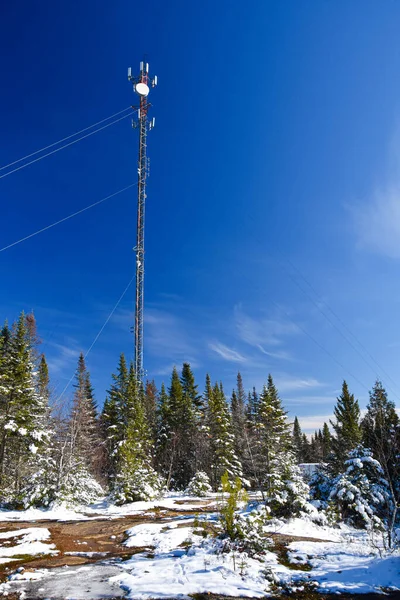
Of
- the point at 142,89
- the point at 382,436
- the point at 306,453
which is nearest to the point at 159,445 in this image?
the point at 382,436

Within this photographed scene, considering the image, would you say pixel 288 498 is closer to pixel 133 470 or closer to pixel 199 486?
pixel 133 470

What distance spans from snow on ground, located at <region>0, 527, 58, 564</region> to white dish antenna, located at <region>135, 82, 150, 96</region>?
33.6 m

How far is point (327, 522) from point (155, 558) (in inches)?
344

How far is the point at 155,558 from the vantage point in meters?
8.69

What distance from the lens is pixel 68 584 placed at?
6691mm

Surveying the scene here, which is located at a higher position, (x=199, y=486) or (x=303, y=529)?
(x=303, y=529)

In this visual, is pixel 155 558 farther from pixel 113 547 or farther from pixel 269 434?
pixel 269 434

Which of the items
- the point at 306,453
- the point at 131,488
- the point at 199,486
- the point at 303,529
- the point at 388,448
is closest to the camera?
the point at 388,448

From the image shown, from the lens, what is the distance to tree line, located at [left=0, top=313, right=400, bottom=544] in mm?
15656

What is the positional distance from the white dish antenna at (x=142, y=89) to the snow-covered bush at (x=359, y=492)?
33.2 m

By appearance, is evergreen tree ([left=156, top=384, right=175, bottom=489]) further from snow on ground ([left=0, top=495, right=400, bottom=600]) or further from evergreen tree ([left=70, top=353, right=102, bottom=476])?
snow on ground ([left=0, top=495, right=400, bottom=600])

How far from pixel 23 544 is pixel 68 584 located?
5.16m

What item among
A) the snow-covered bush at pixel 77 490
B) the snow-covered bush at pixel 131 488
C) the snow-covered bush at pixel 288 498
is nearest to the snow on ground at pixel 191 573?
the snow-covered bush at pixel 288 498

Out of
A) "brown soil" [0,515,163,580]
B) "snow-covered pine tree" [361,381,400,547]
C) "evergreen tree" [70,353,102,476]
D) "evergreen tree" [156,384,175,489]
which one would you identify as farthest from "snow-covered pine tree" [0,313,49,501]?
"snow-covered pine tree" [361,381,400,547]
